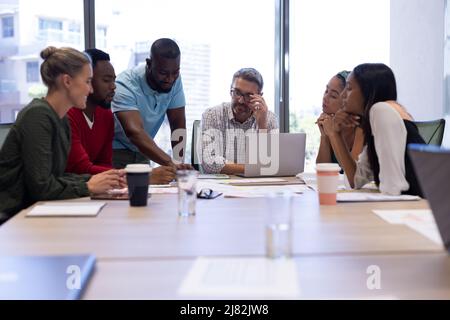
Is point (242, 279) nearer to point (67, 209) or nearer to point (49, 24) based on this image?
point (67, 209)

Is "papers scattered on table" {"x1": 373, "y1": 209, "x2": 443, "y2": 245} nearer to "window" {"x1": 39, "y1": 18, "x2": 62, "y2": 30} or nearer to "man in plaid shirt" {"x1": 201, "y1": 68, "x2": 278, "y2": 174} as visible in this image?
"man in plaid shirt" {"x1": 201, "y1": 68, "x2": 278, "y2": 174}

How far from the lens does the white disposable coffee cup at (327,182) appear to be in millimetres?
1562

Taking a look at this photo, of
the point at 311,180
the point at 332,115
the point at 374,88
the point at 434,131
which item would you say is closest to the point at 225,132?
the point at 332,115

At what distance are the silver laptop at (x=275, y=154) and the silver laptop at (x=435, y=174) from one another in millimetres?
1426

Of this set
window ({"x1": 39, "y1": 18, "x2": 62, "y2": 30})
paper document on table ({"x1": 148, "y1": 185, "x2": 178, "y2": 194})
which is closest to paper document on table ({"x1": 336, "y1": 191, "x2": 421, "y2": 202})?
paper document on table ({"x1": 148, "y1": 185, "x2": 178, "y2": 194})

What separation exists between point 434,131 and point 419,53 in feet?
4.96

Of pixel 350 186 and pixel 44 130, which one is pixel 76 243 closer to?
pixel 44 130

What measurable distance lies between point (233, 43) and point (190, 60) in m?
0.38

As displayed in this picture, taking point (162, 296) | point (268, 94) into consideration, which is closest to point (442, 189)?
point (162, 296)

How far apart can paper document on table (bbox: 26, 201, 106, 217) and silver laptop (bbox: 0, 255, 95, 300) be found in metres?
0.42

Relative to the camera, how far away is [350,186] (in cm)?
214

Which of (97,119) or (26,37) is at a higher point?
(26,37)

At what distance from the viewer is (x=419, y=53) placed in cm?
389

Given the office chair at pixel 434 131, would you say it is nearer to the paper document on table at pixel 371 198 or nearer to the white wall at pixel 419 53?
the paper document on table at pixel 371 198
